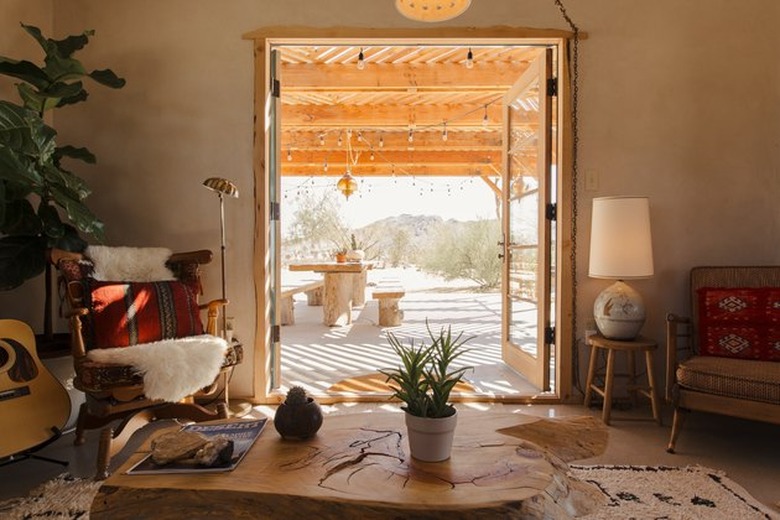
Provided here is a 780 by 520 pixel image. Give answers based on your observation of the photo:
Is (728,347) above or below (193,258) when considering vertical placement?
below

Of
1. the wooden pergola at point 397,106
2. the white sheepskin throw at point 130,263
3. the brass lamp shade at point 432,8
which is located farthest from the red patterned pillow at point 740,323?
the white sheepskin throw at point 130,263

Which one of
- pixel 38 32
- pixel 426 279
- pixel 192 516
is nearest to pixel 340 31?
pixel 38 32

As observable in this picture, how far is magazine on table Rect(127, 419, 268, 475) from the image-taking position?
1.18 meters

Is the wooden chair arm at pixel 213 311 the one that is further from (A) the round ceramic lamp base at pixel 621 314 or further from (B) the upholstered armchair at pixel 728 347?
(B) the upholstered armchair at pixel 728 347

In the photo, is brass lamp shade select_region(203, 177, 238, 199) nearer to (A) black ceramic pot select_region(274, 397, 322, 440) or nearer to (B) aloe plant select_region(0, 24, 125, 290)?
(B) aloe plant select_region(0, 24, 125, 290)

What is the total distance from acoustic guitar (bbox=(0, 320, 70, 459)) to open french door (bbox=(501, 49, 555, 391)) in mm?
2687

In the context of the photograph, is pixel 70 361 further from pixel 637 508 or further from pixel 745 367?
pixel 745 367

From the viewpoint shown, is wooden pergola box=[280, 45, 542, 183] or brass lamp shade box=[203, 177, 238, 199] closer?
brass lamp shade box=[203, 177, 238, 199]

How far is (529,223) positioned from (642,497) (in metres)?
1.96

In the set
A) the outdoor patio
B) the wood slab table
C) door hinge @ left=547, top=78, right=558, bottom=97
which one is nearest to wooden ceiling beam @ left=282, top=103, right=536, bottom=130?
the wood slab table

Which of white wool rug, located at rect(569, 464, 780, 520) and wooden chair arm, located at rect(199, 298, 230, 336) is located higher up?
wooden chair arm, located at rect(199, 298, 230, 336)

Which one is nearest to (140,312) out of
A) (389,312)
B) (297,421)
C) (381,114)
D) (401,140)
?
(297,421)

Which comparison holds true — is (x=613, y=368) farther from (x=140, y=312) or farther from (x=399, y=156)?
(x=399, y=156)

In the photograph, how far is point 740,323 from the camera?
2504mm
